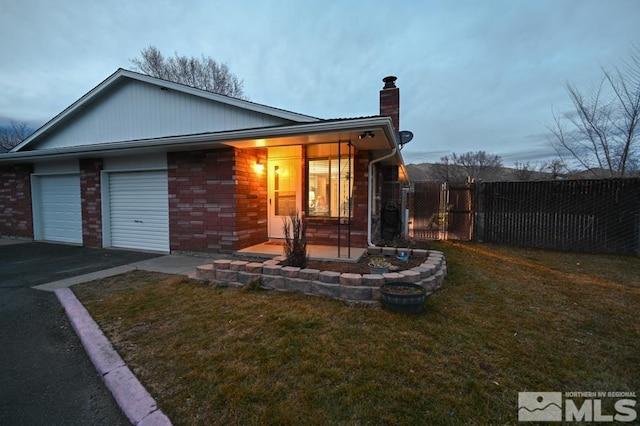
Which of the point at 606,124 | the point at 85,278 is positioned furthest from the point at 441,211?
the point at 85,278

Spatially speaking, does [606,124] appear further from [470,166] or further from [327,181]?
[470,166]

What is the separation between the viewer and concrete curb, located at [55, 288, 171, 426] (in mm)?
1799

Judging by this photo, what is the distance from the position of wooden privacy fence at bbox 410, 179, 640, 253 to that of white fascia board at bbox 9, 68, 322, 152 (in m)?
6.18

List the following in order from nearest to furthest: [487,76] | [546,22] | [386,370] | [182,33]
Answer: [386,370] < [546,22] < [487,76] < [182,33]

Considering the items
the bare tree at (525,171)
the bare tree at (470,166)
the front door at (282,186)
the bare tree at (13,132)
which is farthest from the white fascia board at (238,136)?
the bare tree at (470,166)

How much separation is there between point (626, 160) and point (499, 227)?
593 centimetres

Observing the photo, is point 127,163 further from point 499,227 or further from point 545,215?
point 545,215

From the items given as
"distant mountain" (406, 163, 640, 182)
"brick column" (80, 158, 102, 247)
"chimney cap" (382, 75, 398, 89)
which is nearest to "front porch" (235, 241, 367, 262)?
"brick column" (80, 158, 102, 247)

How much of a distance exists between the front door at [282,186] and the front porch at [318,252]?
75cm

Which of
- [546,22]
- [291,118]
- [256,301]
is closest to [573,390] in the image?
[256,301]

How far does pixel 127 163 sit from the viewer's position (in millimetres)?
7438

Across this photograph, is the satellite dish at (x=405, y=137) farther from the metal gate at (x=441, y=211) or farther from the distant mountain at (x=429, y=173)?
the distant mountain at (x=429, y=173)

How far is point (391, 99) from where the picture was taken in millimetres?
8133

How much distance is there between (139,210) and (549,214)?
458 inches
